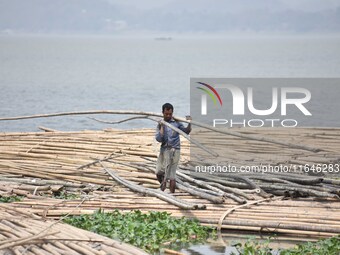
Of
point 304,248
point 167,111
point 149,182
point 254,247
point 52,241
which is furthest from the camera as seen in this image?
point 149,182

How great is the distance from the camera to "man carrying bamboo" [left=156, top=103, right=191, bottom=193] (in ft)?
38.2

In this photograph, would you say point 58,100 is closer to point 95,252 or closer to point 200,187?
point 200,187

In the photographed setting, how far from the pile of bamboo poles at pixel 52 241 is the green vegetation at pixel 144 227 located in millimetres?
673

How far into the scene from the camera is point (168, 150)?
1190 centimetres

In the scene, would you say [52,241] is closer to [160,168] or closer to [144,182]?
[160,168]

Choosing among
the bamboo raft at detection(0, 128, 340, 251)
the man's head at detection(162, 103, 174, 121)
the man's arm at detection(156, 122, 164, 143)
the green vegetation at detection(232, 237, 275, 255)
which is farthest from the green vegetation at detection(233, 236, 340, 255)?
the man's arm at detection(156, 122, 164, 143)

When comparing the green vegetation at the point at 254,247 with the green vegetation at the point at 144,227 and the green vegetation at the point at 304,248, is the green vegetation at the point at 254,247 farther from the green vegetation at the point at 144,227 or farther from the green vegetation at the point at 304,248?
the green vegetation at the point at 144,227

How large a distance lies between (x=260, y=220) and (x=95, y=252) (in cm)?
236

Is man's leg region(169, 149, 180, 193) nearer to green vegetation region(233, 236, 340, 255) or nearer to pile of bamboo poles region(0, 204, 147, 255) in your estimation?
green vegetation region(233, 236, 340, 255)

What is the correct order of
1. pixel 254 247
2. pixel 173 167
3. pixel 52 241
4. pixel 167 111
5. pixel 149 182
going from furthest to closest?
pixel 149 182 → pixel 173 167 → pixel 167 111 → pixel 254 247 → pixel 52 241

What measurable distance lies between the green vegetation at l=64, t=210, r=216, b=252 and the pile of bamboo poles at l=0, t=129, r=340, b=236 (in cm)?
25

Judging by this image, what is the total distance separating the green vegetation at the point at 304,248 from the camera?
31.3 feet

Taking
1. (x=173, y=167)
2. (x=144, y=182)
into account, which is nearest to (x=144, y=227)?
(x=173, y=167)

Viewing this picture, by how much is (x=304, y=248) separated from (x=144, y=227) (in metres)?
1.56
